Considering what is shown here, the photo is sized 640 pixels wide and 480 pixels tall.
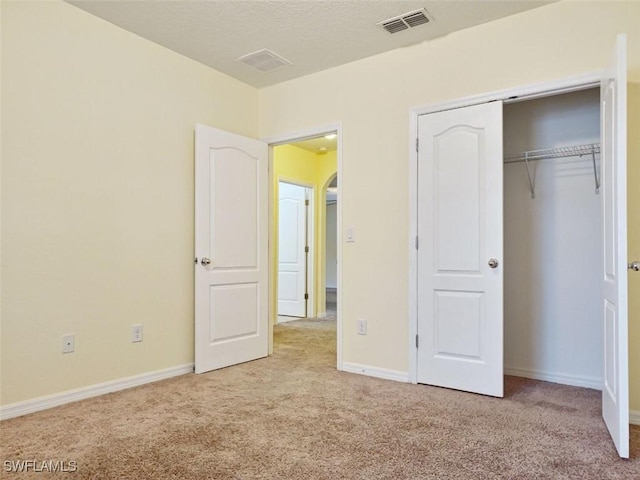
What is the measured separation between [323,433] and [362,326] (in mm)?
1295

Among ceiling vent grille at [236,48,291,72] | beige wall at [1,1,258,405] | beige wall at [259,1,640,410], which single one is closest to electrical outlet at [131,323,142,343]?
beige wall at [1,1,258,405]

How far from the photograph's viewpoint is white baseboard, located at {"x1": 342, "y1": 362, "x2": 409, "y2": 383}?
10.7 ft

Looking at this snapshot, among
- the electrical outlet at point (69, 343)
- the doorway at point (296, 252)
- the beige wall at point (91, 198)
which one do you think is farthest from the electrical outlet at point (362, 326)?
the doorway at point (296, 252)

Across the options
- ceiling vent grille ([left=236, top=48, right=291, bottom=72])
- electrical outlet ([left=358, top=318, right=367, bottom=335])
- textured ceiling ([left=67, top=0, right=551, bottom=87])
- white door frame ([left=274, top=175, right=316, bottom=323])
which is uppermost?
textured ceiling ([left=67, top=0, right=551, bottom=87])

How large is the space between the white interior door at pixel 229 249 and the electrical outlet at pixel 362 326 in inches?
39.3

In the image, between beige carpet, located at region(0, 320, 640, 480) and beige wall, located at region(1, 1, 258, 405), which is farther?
beige wall, located at region(1, 1, 258, 405)

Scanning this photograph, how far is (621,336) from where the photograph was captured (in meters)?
1.98

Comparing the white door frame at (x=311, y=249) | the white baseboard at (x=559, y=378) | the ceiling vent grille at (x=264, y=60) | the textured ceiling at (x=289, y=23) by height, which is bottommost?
the white baseboard at (x=559, y=378)

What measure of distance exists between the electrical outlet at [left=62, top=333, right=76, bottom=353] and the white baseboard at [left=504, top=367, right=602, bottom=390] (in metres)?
3.25

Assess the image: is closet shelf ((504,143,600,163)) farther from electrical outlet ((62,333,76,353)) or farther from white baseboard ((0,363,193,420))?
electrical outlet ((62,333,76,353))

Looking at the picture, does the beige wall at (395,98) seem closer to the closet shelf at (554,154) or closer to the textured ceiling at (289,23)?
the textured ceiling at (289,23)

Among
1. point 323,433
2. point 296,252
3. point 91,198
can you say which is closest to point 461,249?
point 323,433

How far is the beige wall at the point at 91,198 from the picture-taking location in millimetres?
2551

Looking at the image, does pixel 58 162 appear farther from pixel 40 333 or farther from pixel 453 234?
pixel 453 234
